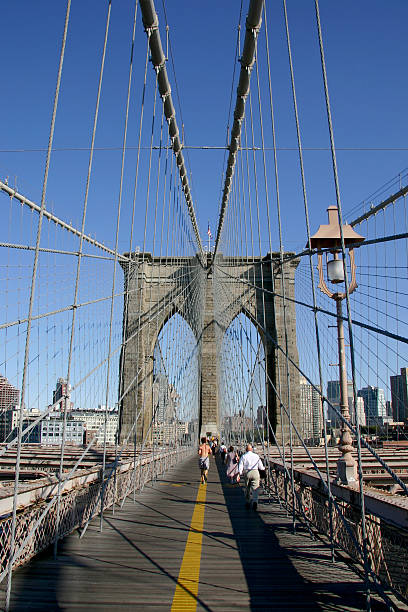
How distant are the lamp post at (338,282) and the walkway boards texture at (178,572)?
679 mm

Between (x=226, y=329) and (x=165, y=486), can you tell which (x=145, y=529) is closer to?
(x=165, y=486)

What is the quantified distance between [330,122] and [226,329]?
20.7 metres

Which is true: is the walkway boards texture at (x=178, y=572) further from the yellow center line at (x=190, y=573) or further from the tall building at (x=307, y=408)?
the tall building at (x=307, y=408)

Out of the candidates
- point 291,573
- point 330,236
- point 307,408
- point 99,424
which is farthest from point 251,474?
point 99,424

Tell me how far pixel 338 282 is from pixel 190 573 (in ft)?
11.6

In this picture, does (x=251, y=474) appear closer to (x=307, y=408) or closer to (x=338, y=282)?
(x=338, y=282)

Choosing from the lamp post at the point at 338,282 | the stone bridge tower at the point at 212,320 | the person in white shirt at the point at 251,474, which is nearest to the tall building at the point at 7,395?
the person in white shirt at the point at 251,474

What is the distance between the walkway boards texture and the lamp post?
68 centimetres

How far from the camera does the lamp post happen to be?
15.4 feet

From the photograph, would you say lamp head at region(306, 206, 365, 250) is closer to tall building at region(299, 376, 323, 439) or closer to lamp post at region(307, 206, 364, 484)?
lamp post at region(307, 206, 364, 484)

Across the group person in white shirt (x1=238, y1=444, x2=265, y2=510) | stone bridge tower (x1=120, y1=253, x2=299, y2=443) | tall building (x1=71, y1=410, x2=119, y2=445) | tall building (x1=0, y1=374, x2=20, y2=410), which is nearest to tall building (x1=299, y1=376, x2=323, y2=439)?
stone bridge tower (x1=120, y1=253, x2=299, y2=443)

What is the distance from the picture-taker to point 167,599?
2.59 m

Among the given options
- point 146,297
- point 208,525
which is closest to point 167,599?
point 208,525

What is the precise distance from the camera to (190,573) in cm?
310
